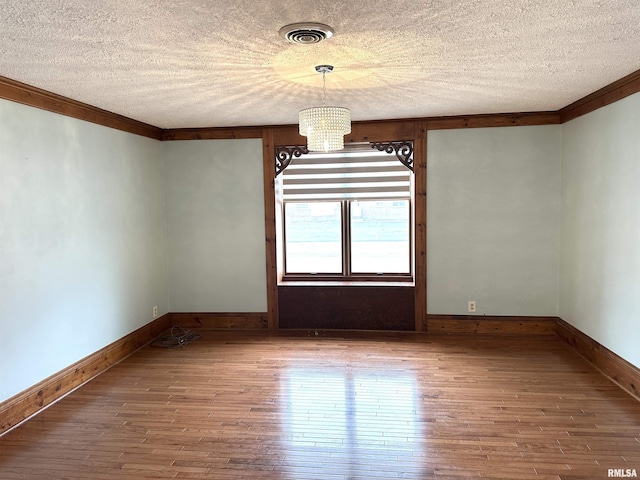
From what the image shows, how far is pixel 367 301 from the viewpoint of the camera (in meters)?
5.16

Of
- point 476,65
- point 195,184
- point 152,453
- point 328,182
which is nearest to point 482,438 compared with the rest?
point 152,453

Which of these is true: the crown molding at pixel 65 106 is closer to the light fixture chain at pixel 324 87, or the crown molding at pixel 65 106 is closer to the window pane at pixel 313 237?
the window pane at pixel 313 237

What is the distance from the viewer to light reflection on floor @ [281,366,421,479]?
2.66 meters

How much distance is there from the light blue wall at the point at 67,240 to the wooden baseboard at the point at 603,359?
166 inches

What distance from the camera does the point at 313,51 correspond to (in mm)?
2672

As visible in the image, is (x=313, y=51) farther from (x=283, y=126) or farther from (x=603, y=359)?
(x=603, y=359)

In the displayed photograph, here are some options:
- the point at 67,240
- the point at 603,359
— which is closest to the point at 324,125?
the point at 67,240

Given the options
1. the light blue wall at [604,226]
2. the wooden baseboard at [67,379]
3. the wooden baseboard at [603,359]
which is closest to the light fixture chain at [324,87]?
the light blue wall at [604,226]

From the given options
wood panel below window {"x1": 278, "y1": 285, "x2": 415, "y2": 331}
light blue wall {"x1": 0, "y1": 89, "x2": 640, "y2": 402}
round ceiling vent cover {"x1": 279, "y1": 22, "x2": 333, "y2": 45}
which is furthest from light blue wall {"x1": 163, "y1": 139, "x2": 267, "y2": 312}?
round ceiling vent cover {"x1": 279, "y1": 22, "x2": 333, "y2": 45}

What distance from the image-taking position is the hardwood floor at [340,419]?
2645 mm

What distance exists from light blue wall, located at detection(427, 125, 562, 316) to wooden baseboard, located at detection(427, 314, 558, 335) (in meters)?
0.07

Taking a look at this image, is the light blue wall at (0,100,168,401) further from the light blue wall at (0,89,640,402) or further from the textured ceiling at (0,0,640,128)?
the textured ceiling at (0,0,640,128)

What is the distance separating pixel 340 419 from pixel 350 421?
0.07 meters

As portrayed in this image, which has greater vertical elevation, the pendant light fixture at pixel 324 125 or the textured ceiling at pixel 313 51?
the textured ceiling at pixel 313 51
